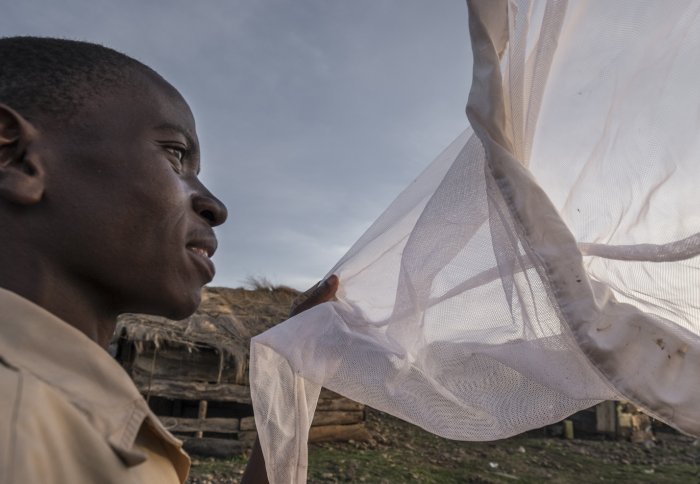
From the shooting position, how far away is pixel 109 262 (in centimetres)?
101

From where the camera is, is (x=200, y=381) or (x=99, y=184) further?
(x=200, y=381)

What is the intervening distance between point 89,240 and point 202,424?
31.7ft

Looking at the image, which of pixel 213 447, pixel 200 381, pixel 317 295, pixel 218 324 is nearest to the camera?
pixel 317 295

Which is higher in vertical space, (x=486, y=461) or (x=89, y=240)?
(x=89, y=240)

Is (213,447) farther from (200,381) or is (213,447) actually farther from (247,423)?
(200,381)

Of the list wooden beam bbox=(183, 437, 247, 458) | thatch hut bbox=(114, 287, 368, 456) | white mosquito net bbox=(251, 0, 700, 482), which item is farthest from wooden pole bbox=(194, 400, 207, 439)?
white mosquito net bbox=(251, 0, 700, 482)

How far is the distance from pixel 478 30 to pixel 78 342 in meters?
0.88

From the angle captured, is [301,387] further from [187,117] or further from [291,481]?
[187,117]

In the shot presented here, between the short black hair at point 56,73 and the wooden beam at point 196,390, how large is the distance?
9422mm

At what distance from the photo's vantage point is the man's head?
97 cm

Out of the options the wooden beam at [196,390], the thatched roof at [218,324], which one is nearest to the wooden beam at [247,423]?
the wooden beam at [196,390]

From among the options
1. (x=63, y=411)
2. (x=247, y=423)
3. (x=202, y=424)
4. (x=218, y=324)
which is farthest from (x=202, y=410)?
(x=63, y=411)

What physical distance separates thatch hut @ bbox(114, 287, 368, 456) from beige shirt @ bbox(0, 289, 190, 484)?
9.35 m

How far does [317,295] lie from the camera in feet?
5.55
